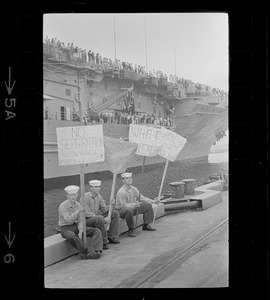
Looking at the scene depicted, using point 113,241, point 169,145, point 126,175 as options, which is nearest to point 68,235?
point 113,241

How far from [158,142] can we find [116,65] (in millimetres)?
633

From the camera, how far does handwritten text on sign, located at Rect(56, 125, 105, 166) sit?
363 cm

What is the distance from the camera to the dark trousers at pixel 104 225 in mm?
3680

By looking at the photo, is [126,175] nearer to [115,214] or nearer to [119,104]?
[115,214]

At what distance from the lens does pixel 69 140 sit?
3.64 meters

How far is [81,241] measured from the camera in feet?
11.9

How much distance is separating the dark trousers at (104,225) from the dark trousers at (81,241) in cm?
3
